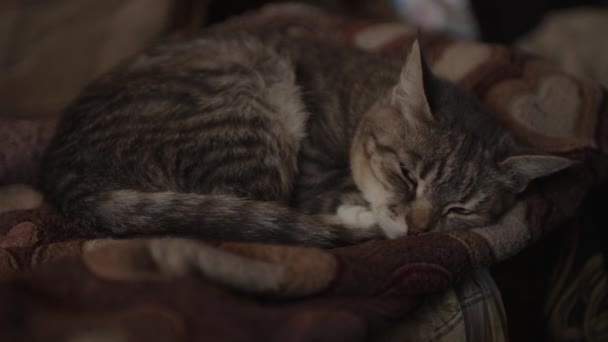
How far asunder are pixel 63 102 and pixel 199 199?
1.38 meters

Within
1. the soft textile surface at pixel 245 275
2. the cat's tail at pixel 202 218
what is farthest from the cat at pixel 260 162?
the soft textile surface at pixel 245 275

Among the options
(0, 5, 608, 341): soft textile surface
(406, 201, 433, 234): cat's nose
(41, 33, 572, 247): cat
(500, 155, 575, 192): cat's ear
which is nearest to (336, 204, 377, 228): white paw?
(41, 33, 572, 247): cat

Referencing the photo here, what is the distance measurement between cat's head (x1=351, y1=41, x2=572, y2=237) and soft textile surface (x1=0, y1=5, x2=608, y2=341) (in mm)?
111

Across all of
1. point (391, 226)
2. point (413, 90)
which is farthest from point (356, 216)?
point (413, 90)

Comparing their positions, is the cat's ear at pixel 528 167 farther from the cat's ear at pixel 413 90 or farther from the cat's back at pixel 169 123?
the cat's back at pixel 169 123

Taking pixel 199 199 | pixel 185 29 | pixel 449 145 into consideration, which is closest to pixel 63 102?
pixel 185 29

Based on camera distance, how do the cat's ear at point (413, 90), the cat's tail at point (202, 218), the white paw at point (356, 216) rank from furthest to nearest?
the white paw at point (356, 216), the cat's ear at point (413, 90), the cat's tail at point (202, 218)

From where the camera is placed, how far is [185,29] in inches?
106

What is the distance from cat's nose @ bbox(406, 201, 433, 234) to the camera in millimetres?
1484

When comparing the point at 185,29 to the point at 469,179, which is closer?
the point at 469,179

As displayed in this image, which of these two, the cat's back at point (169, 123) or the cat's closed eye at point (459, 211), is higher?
the cat's back at point (169, 123)

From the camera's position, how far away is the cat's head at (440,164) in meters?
1.51

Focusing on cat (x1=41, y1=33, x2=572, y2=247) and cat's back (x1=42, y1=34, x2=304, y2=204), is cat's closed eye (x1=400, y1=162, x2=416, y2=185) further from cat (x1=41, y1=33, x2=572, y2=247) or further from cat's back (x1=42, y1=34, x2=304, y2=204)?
cat's back (x1=42, y1=34, x2=304, y2=204)

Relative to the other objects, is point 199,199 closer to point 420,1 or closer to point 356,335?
point 356,335
